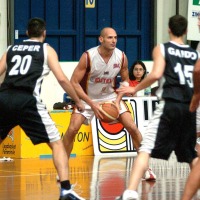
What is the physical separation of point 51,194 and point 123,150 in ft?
22.8

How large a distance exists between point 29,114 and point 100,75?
3.21m

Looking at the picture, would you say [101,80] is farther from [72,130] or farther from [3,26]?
[3,26]

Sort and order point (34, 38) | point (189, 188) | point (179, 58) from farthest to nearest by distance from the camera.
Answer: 1. point (34, 38)
2. point (179, 58)
3. point (189, 188)

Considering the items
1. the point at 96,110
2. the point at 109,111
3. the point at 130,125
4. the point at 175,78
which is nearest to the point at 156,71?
the point at 175,78

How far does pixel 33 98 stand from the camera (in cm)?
1218

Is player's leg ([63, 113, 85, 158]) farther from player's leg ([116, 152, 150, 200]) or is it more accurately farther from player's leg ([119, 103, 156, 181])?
player's leg ([116, 152, 150, 200])

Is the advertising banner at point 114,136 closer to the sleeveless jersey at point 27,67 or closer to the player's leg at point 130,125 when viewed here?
the player's leg at point 130,125

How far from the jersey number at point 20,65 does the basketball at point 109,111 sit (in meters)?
2.43

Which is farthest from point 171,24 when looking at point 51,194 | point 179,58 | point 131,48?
point 131,48

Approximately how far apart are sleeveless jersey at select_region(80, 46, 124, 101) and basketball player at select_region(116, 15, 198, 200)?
3.59 m

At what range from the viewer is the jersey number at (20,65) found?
12.2m

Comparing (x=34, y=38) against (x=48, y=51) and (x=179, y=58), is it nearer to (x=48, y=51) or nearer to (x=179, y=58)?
(x=48, y=51)

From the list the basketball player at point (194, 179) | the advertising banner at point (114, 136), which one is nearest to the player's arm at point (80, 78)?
the basketball player at point (194, 179)

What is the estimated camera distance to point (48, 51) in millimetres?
12273
